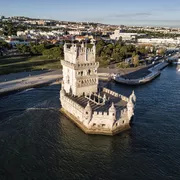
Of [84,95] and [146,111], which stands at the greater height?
[84,95]

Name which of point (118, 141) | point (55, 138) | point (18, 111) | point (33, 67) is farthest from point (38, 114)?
point (33, 67)

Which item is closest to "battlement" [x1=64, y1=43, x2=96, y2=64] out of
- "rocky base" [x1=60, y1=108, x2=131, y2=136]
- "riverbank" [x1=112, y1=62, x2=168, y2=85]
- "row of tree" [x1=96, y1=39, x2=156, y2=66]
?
"rocky base" [x1=60, y1=108, x2=131, y2=136]

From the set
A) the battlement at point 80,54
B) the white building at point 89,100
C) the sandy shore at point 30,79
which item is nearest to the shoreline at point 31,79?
the sandy shore at point 30,79

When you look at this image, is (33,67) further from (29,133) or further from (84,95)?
(29,133)

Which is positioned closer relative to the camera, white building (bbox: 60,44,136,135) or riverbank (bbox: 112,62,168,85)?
white building (bbox: 60,44,136,135)

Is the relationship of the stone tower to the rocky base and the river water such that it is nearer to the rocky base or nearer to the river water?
the river water

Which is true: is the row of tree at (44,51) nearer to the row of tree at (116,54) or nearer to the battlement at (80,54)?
the row of tree at (116,54)
